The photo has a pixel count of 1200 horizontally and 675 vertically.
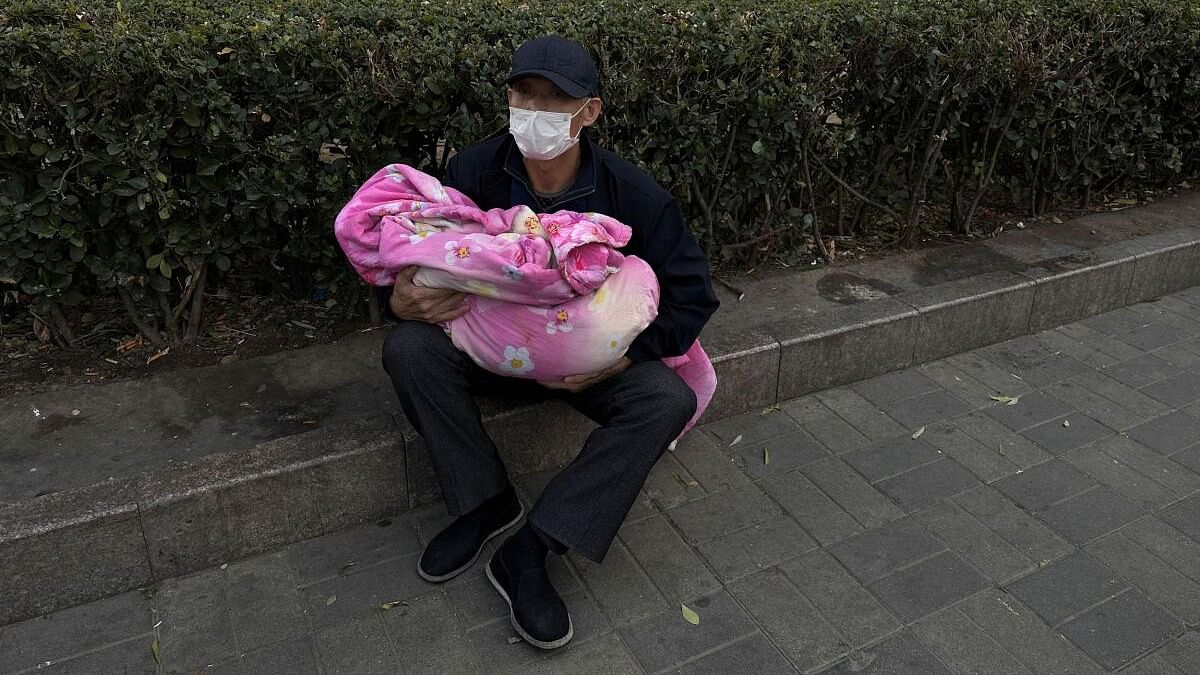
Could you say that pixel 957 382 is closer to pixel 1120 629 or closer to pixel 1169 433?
pixel 1169 433

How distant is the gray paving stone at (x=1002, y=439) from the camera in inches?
141

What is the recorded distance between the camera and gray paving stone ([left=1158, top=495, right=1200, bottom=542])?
10.4ft

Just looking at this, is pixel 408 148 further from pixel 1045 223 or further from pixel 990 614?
pixel 1045 223

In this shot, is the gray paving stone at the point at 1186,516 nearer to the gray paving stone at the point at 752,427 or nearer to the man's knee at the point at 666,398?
the gray paving stone at the point at 752,427

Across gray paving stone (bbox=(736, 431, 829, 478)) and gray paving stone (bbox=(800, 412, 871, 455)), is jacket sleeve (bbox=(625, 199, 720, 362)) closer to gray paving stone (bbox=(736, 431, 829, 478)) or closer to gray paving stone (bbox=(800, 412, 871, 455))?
gray paving stone (bbox=(736, 431, 829, 478))

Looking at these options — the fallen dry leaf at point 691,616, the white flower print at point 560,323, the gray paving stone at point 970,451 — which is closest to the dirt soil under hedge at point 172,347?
the white flower print at point 560,323

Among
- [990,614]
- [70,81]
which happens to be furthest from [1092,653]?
[70,81]

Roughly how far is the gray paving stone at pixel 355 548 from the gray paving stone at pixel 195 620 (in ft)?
0.81

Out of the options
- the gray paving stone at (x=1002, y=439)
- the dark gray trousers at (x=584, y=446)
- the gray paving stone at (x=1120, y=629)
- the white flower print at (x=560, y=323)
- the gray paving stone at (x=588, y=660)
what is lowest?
the gray paving stone at (x=588, y=660)

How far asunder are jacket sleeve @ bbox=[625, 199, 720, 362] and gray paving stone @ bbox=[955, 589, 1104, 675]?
1.16m

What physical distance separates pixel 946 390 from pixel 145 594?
318cm

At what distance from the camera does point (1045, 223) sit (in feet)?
18.1

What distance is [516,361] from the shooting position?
9.12 feet

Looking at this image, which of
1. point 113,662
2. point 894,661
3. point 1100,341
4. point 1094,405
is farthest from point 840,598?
point 1100,341
